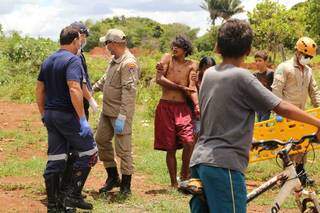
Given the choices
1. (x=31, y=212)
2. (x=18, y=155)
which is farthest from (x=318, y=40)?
(x=31, y=212)

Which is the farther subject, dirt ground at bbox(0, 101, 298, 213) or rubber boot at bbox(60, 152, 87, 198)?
dirt ground at bbox(0, 101, 298, 213)

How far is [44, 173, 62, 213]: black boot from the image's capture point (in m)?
5.32

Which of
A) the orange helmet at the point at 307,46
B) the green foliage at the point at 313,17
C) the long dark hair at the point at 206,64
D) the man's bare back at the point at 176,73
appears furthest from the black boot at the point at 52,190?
the green foliage at the point at 313,17

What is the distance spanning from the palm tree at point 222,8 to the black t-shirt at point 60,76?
197 ft

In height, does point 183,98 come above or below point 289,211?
above

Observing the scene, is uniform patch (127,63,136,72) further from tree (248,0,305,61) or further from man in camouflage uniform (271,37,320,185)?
tree (248,0,305,61)

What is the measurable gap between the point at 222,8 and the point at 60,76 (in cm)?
6067

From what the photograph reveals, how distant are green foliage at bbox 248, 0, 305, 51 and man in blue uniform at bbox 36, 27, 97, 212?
23.6m

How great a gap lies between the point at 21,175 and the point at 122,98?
6.90 feet

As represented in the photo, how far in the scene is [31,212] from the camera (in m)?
5.57

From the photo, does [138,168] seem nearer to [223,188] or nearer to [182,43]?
[182,43]

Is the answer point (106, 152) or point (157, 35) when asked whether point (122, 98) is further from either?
point (157, 35)

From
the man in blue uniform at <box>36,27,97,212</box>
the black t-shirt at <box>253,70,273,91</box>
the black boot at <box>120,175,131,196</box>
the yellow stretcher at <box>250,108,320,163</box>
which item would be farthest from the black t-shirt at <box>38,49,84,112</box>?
the black t-shirt at <box>253,70,273,91</box>

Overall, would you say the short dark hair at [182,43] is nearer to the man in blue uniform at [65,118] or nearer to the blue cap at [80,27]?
the blue cap at [80,27]
